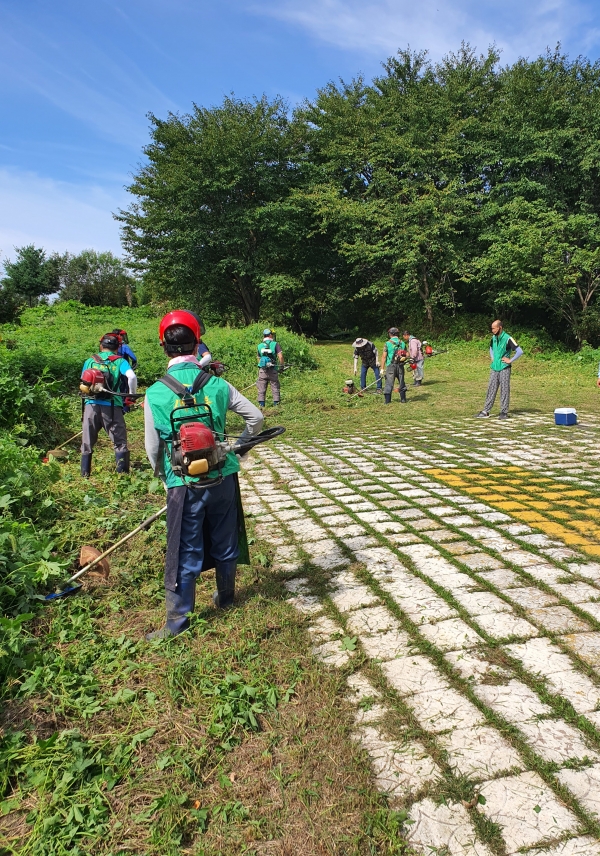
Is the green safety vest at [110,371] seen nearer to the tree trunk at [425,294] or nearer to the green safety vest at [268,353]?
the green safety vest at [268,353]

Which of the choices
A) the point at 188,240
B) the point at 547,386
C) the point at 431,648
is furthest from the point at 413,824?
the point at 188,240

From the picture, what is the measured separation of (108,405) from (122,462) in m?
0.73

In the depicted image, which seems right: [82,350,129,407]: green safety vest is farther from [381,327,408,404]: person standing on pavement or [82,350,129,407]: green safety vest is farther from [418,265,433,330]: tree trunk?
[418,265,433,330]: tree trunk

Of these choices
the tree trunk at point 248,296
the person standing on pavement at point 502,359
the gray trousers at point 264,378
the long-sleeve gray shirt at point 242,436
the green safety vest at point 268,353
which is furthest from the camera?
the tree trunk at point 248,296

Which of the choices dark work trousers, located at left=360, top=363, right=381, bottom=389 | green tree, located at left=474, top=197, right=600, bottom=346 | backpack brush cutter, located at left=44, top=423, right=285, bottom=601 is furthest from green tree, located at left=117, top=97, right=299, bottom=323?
backpack brush cutter, located at left=44, top=423, right=285, bottom=601

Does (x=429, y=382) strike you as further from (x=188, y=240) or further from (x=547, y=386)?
(x=188, y=240)

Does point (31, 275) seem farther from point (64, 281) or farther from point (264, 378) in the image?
point (264, 378)

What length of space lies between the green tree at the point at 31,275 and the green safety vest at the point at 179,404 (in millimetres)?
51141

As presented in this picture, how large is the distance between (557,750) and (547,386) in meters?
13.6

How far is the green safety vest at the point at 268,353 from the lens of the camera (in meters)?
11.4

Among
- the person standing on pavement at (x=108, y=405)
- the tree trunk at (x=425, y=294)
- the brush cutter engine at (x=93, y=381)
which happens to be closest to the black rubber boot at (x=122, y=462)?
the person standing on pavement at (x=108, y=405)

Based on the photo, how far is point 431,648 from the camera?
309 cm

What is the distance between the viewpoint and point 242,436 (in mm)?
3354

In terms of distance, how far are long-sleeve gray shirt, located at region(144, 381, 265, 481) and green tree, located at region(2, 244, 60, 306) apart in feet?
168
